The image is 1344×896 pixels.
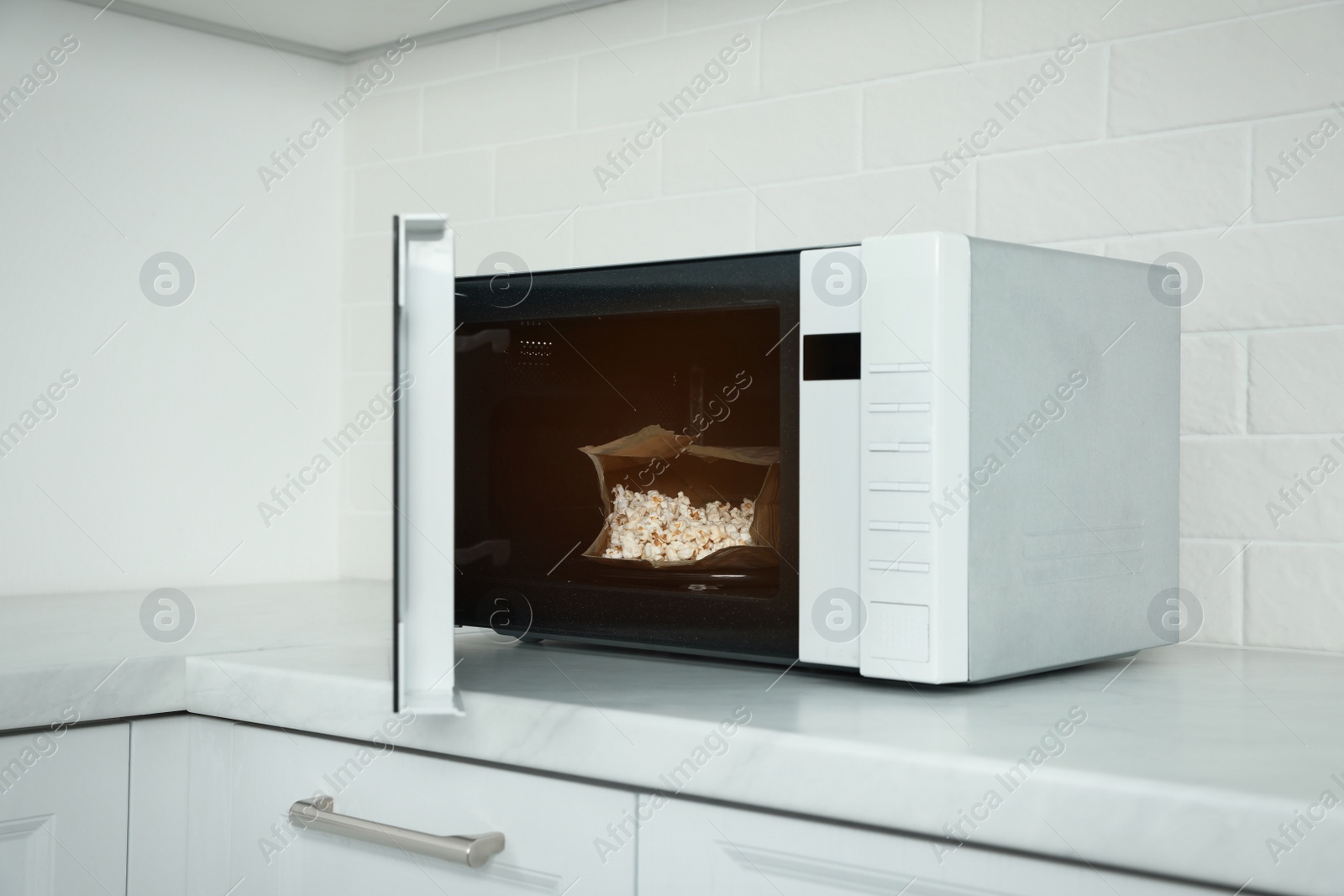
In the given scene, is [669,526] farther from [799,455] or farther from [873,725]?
[873,725]

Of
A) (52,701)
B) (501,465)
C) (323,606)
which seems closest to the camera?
(52,701)

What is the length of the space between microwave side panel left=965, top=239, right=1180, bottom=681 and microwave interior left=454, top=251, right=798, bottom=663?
0.40ft

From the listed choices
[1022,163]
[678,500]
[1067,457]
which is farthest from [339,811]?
[1022,163]

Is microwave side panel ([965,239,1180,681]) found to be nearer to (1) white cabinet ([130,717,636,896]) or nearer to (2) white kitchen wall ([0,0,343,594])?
(1) white cabinet ([130,717,636,896])

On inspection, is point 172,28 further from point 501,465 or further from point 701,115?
point 501,465

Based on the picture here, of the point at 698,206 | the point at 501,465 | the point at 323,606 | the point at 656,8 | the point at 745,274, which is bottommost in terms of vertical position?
the point at 323,606

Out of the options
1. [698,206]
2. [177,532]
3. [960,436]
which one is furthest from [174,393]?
[960,436]

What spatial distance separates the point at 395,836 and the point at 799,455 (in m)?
0.35

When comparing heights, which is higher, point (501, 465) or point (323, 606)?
point (501, 465)

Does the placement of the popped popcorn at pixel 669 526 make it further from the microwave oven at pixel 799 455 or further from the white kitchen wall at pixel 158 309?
the white kitchen wall at pixel 158 309

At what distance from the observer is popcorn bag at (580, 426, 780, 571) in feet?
2.82

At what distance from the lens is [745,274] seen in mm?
786

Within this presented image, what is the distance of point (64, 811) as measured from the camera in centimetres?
84

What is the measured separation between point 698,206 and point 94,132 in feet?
2.45
